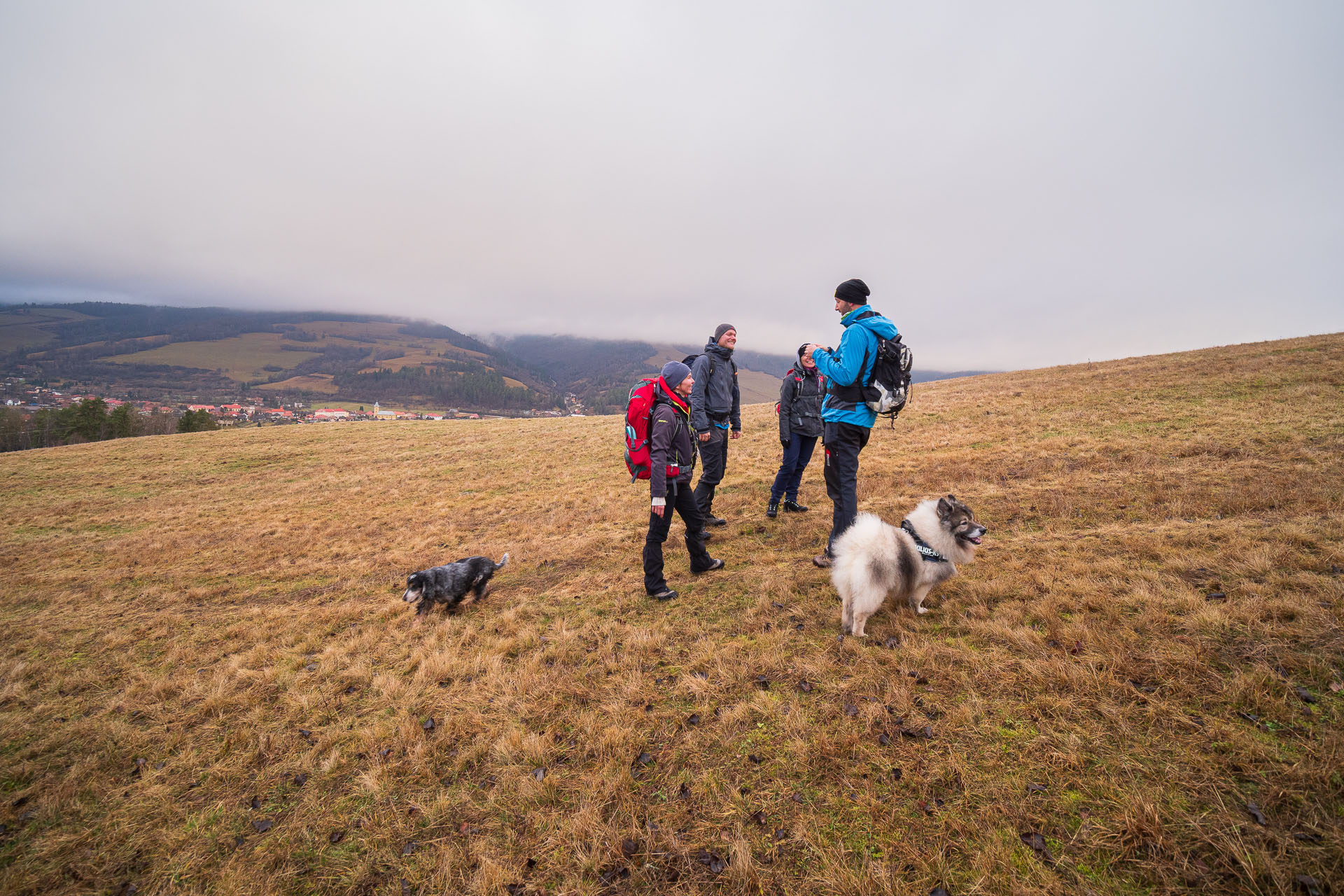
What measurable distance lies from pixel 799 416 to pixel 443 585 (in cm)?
669

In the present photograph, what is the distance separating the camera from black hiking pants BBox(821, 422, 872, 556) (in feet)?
19.9

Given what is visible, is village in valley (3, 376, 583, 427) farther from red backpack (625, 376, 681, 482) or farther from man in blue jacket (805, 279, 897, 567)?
man in blue jacket (805, 279, 897, 567)

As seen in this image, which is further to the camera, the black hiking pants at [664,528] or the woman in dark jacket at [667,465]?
the black hiking pants at [664,528]

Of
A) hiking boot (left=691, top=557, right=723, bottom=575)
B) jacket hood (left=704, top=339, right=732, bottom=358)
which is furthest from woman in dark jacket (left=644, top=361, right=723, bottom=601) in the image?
jacket hood (left=704, top=339, right=732, bottom=358)

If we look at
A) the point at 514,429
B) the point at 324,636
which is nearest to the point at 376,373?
the point at 514,429

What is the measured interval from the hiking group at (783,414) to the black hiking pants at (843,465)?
12 millimetres

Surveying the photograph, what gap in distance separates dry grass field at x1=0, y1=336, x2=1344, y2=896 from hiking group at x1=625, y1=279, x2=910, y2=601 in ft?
3.76

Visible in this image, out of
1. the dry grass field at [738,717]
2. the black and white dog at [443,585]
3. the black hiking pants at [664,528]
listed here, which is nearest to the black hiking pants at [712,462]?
the dry grass field at [738,717]

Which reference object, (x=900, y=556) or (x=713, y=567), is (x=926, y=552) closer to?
(x=900, y=556)

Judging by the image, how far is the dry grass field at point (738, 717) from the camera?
2.93 metres

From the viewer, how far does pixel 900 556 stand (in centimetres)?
521

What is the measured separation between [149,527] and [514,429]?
1840 centimetres

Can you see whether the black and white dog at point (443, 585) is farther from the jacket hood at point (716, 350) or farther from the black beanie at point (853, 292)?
the black beanie at point (853, 292)

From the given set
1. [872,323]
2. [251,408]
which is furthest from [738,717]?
[251,408]
